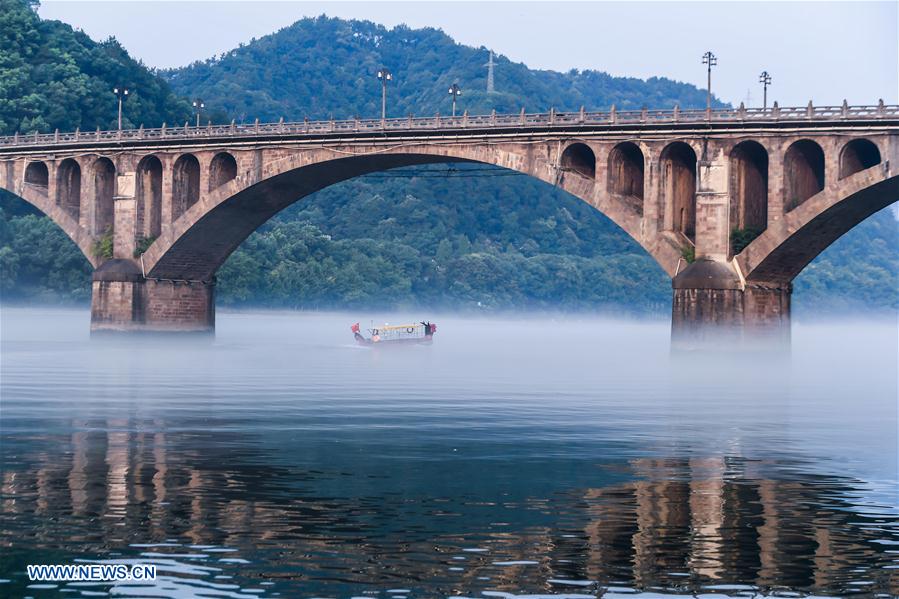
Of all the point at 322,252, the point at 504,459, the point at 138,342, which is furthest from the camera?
the point at 322,252

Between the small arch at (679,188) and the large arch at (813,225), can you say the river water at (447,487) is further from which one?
the small arch at (679,188)

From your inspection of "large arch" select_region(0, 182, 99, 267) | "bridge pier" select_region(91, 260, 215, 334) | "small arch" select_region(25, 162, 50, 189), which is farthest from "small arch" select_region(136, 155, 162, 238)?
"small arch" select_region(25, 162, 50, 189)

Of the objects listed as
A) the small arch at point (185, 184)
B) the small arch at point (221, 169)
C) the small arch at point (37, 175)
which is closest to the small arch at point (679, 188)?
the small arch at point (221, 169)

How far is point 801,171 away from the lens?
255 ft

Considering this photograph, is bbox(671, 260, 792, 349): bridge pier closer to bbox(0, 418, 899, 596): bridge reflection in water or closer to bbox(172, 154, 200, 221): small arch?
bbox(172, 154, 200, 221): small arch

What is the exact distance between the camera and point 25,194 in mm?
107188

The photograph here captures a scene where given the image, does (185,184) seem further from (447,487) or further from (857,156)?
(447,487)

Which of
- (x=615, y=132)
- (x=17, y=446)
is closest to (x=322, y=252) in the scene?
(x=615, y=132)

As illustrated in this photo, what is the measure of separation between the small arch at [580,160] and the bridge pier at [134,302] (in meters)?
33.7

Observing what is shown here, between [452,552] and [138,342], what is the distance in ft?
263

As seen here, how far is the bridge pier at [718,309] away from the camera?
77312 millimetres

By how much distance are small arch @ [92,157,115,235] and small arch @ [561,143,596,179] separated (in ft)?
122

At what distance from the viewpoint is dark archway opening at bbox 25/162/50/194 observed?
10775 cm

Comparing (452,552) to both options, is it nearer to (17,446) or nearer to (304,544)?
(304,544)
